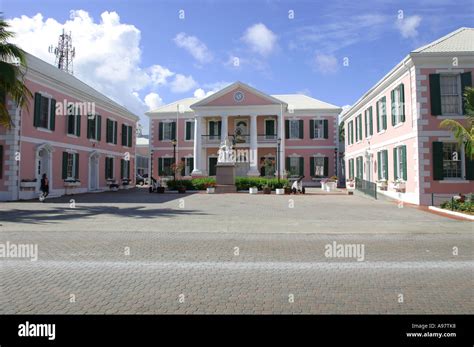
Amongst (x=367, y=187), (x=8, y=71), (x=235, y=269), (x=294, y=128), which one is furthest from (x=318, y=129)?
(x=235, y=269)

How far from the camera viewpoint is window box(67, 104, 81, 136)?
83.7ft

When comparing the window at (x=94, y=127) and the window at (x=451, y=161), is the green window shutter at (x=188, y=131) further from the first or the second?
the window at (x=451, y=161)

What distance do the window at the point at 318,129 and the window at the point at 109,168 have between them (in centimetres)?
2163

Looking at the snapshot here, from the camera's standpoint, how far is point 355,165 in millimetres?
30922

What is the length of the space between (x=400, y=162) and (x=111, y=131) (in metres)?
24.2

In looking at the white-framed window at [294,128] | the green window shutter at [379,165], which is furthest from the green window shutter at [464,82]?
the white-framed window at [294,128]

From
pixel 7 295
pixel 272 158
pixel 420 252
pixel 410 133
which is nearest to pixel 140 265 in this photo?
pixel 7 295

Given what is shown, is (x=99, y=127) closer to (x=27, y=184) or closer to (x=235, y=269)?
(x=27, y=184)

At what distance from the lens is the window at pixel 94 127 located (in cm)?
2828

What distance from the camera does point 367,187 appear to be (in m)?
23.5

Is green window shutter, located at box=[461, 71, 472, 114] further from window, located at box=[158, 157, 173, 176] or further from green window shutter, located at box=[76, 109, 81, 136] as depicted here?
window, located at box=[158, 157, 173, 176]
